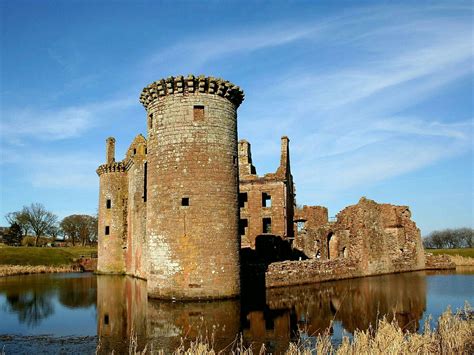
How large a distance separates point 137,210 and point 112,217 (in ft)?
17.7

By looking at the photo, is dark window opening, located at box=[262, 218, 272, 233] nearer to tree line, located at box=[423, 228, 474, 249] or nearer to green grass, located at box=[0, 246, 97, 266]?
green grass, located at box=[0, 246, 97, 266]

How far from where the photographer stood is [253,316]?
12312 mm

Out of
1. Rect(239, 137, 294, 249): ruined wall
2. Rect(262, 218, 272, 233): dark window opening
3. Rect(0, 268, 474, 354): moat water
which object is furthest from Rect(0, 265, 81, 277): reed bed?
Rect(262, 218, 272, 233): dark window opening

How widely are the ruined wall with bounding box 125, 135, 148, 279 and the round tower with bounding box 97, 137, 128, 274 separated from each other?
39.3 inches

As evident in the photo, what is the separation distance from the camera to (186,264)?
49.8 feet

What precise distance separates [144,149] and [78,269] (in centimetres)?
1499

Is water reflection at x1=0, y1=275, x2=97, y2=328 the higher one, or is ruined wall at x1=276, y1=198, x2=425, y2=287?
ruined wall at x1=276, y1=198, x2=425, y2=287

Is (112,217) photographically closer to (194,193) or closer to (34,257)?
(34,257)

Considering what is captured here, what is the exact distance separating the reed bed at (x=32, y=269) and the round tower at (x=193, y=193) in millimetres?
19393

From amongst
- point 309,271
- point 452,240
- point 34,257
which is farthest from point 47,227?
point 452,240

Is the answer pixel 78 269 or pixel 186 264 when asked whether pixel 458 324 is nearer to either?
pixel 186 264

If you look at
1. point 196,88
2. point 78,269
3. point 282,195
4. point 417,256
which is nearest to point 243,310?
point 196,88

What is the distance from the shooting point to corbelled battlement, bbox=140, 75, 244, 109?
15.8 m

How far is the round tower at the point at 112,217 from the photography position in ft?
98.6
